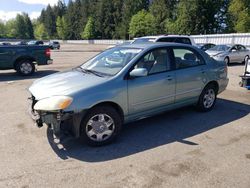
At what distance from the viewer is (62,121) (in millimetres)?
3965

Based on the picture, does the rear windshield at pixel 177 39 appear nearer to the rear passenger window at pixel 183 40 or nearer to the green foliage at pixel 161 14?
the rear passenger window at pixel 183 40

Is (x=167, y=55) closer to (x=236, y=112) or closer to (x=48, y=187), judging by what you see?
(x=236, y=112)

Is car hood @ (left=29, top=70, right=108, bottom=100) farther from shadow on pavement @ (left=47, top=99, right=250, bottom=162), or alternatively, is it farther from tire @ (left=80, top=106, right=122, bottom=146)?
shadow on pavement @ (left=47, top=99, right=250, bottom=162)

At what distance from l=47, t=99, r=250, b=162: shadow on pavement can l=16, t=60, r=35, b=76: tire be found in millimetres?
7726

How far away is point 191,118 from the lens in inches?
227

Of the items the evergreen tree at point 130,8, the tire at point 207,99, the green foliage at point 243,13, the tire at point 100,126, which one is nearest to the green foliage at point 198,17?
the green foliage at point 243,13

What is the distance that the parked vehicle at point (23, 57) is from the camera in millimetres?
11289

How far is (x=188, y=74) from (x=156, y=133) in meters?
1.52

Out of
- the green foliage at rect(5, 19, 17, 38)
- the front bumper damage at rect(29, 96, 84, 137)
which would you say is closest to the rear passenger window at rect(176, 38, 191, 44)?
the front bumper damage at rect(29, 96, 84, 137)

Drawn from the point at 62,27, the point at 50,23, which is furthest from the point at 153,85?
the point at 50,23

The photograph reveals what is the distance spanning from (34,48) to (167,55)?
8.41 meters

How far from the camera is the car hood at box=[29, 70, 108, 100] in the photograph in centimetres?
411

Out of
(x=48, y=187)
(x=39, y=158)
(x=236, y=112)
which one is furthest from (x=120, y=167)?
(x=236, y=112)

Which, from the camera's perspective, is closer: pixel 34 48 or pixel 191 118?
pixel 191 118
